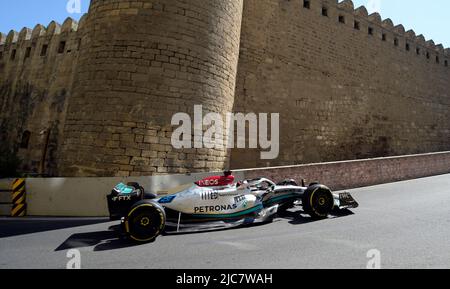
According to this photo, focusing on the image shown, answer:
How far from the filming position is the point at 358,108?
15.3 m

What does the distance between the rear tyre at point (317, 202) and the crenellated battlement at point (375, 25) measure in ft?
36.1

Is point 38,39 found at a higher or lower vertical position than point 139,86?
higher

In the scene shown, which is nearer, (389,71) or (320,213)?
(320,213)

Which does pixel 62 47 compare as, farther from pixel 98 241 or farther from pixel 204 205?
pixel 204 205

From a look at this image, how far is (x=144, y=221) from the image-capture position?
4.16m

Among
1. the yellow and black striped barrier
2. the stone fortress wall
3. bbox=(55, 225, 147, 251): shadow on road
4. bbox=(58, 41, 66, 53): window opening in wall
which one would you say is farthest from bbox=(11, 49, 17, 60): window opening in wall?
bbox=(55, 225, 147, 251): shadow on road

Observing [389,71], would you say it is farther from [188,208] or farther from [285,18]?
[188,208]

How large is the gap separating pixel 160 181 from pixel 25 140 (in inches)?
516

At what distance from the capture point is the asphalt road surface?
3.20m

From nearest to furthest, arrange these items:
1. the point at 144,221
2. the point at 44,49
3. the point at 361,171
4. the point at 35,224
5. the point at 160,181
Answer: the point at 144,221 → the point at 35,224 → the point at 160,181 → the point at 361,171 → the point at 44,49

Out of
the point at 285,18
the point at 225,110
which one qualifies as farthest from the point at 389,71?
the point at 225,110

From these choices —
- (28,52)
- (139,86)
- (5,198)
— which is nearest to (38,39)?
(28,52)

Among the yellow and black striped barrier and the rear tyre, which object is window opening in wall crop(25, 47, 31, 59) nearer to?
the yellow and black striped barrier

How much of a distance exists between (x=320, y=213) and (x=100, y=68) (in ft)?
21.3
